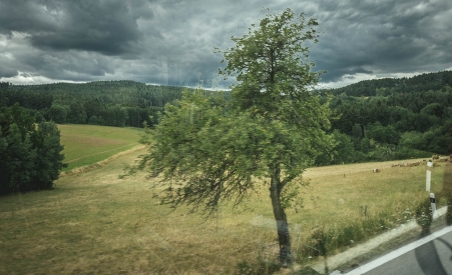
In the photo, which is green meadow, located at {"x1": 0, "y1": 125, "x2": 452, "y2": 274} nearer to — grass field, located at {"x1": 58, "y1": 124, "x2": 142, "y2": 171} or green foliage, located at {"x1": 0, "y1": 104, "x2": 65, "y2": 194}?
green foliage, located at {"x1": 0, "y1": 104, "x2": 65, "y2": 194}

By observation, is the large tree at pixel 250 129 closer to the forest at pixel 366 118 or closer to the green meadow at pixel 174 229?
the green meadow at pixel 174 229

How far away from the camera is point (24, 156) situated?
1417 inches

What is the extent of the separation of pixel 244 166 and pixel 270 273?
2.29m

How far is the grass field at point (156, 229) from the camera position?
30.9 ft

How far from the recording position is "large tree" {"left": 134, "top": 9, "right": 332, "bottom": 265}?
20.1 feet

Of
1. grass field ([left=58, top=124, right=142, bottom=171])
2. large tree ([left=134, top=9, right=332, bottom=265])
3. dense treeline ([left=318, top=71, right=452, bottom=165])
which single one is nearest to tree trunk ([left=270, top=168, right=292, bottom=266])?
large tree ([left=134, top=9, right=332, bottom=265])

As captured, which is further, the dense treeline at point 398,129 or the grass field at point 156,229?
the dense treeline at point 398,129

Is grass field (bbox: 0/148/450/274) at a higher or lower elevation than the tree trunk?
lower

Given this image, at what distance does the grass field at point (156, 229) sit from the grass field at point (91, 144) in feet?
79.0

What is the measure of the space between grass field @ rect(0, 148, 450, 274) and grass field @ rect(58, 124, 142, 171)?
24087 mm

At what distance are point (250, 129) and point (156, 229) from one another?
1298 centimetres

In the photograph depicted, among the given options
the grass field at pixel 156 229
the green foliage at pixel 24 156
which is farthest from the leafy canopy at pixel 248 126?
the green foliage at pixel 24 156

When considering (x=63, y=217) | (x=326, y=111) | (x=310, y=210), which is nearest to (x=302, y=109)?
(x=326, y=111)

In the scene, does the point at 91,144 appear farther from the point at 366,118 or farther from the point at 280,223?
the point at 366,118
